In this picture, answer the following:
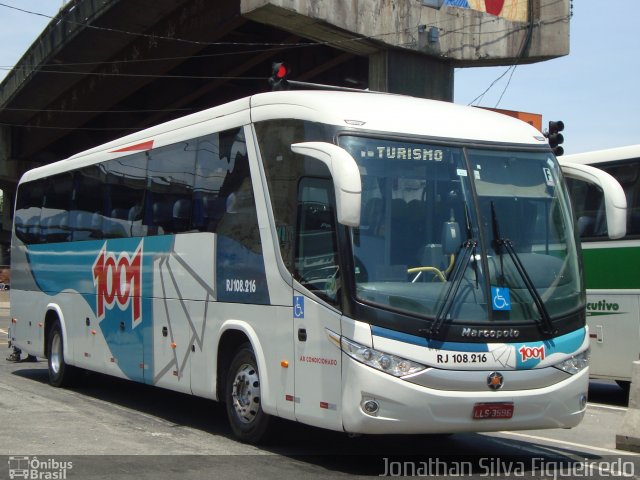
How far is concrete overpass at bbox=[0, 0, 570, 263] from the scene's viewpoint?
24750 millimetres

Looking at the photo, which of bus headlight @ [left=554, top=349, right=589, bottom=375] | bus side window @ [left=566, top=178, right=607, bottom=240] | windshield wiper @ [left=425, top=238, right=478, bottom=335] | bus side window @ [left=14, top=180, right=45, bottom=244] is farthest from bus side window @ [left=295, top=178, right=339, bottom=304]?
bus side window @ [left=14, top=180, right=45, bottom=244]

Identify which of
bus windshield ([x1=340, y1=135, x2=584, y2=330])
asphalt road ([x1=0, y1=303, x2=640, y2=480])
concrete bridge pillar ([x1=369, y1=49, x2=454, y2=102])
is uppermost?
concrete bridge pillar ([x1=369, y1=49, x2=454, y2=102])

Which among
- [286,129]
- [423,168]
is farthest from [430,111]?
[286,129]

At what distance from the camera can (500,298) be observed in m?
8.14

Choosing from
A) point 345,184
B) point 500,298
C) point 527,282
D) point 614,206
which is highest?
point 345,184

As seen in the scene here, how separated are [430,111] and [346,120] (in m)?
1.03

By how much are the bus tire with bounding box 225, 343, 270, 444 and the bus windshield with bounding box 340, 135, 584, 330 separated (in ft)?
6.90

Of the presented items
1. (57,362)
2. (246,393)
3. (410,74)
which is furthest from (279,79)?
(410,74)

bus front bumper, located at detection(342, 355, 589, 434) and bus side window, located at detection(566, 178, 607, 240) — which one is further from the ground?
bus side window, located at detection(566, 178, 607, 240)

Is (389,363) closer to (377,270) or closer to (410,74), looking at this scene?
(377,270)

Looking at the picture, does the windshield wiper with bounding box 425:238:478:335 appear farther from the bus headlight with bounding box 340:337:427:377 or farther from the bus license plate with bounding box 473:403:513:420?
the bus license plate with bounding box 473:403:513:420

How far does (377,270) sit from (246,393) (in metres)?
2.43

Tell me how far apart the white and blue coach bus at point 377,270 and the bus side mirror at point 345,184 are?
0.06ft

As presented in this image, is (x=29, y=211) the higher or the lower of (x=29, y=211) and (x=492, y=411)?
the higher
